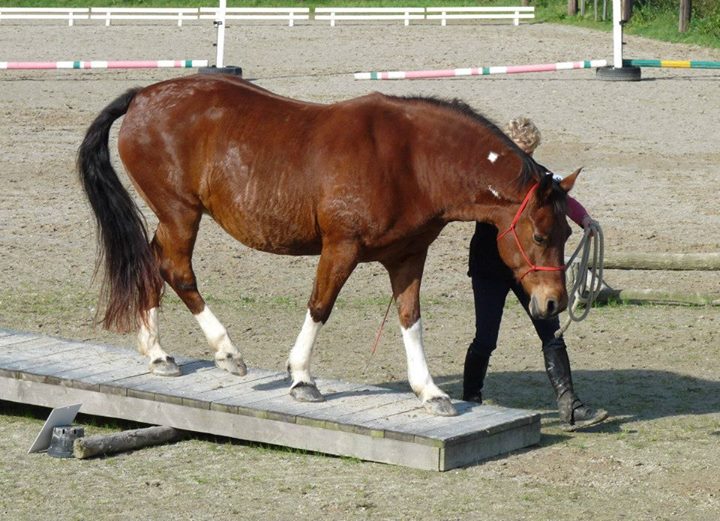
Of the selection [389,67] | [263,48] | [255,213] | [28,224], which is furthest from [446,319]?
[263,48]

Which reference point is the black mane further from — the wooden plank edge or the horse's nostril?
the wooden plank edge

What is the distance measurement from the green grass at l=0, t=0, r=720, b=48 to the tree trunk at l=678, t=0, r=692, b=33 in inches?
5.0

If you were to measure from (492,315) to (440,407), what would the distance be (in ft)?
2.57

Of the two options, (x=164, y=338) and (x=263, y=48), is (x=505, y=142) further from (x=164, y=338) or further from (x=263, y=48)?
(x=263, y=48)

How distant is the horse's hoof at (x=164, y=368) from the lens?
24.7ft

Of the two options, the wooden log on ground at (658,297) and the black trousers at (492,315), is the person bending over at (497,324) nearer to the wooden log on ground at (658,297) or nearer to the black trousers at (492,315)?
the black trousers at (492,315)

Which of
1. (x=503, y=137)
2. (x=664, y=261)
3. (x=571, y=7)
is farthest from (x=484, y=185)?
(x=571, y=7)

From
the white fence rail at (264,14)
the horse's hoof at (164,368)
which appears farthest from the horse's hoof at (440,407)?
the white fence rail at (264,14)

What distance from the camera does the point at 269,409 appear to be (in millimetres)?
6844

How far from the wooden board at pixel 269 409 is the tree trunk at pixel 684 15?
21.5 m

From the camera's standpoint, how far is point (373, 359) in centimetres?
901

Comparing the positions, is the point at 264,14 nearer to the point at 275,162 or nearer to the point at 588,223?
the point at 275,162

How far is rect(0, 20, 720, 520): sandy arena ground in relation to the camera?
6.23 metres

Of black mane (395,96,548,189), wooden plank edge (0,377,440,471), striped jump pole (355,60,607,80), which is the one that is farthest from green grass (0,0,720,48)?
wooden plank edge (0,377,440,471)
